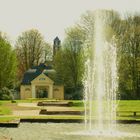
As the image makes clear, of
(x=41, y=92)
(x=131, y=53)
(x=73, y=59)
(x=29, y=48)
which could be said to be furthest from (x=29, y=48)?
(x=131, y=53)

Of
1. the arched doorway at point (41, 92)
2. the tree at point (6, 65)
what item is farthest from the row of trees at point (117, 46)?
the tree at point (6, 65)

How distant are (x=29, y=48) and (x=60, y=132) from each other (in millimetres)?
55959

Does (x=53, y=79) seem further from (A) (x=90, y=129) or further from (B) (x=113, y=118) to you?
(A) (x=90, y=129)

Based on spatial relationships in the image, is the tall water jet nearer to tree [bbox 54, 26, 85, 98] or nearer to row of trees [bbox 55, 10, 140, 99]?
row of trees [bbox 55, 10, 140, 99]

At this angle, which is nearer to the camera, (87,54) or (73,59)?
(87,54)

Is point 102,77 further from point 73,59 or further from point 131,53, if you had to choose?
point 73,59

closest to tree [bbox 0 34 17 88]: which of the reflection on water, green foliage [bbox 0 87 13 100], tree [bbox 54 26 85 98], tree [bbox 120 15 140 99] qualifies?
green foliage [bbox 0 87 13 100]

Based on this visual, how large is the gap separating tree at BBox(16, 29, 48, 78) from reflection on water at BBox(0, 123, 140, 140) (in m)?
51.4

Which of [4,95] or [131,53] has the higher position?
[131,53]

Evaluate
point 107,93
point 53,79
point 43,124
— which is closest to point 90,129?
point 43,124

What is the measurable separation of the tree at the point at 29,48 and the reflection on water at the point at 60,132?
51.4m

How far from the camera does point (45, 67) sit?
73938mm

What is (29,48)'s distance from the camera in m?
78.5

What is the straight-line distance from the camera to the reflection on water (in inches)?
837
